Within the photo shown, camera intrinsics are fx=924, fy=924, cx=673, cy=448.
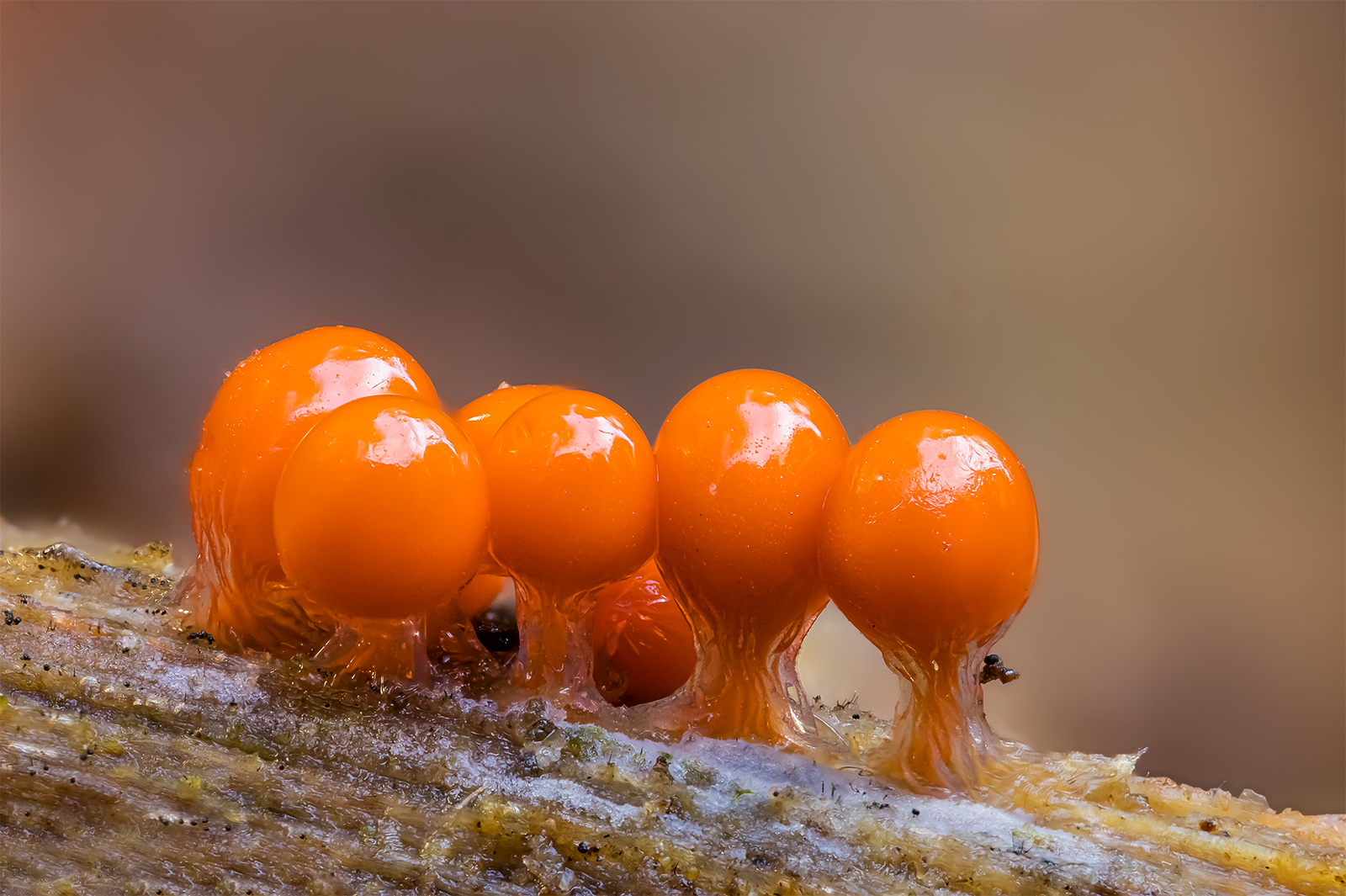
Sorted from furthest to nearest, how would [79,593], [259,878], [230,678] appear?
1. [79,593]
2. [230,678]
3. [259,878]

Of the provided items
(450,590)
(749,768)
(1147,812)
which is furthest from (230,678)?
(1147,812)

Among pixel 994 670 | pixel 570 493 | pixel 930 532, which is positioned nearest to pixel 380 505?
pixel 570 493

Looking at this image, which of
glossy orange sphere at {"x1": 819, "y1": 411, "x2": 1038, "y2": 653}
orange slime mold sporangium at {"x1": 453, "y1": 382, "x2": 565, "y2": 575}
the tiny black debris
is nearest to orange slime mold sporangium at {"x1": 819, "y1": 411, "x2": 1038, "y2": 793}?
glossy orange sphere at {"x1": 819, "y1": 411, "x2": 1038, "y2": 653}

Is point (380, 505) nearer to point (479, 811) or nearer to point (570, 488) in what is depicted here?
point (570, 488)

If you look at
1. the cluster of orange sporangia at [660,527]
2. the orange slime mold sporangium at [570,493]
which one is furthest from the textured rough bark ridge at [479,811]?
the orange slime mold sporangium at [570,493]

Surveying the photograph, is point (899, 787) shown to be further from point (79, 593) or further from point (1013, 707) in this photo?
point (1013, 707)

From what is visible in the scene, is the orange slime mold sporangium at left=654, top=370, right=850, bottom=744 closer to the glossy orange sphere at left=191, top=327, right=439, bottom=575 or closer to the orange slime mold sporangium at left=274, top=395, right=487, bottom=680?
the orange slime mold sporangium at left=274, top=395, right=487, bottom=680

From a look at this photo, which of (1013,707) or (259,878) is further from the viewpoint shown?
(1013,707)
